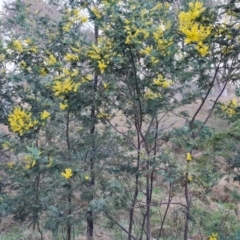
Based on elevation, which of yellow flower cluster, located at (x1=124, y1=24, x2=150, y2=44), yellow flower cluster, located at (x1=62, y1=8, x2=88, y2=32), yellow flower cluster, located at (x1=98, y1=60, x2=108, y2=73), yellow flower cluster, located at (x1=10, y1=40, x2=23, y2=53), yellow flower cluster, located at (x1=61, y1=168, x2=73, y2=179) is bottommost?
yellow flower cluster, located at (x1=61, y1=168, x2=73, y2=179)

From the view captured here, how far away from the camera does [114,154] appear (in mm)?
3658

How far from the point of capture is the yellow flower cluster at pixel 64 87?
2.91 m

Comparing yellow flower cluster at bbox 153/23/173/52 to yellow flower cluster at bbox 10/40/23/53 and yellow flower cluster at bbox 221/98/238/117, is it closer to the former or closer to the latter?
yellow flower cluster at bbox 221/98/238/117

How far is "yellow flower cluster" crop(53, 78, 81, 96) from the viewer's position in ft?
9.53

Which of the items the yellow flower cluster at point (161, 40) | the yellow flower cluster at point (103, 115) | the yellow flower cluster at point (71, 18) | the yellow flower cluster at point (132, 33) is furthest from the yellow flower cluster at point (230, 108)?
the yellow flower cluster at point (71, 18)

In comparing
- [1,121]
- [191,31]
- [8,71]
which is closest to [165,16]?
[191,31]

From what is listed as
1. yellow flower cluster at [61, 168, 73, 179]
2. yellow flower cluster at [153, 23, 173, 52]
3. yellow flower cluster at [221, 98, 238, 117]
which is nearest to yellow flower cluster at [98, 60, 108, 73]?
yellow flower cluster at [153, 23, 173, 52]

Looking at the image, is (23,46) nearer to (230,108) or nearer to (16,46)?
(16,46)

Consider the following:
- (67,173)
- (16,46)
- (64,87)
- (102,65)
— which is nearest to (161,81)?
(102,65)

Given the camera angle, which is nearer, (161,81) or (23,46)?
(161,81)

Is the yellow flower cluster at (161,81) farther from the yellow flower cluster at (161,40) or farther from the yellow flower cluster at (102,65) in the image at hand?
the yellow flower cluster at (102,65)

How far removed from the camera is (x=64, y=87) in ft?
9.54

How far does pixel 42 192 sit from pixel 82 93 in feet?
3.58

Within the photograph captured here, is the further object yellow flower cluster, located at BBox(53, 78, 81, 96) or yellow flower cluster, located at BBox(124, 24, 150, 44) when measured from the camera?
yellow flower cluster, located at BBox(53, 78, 81, 96)
